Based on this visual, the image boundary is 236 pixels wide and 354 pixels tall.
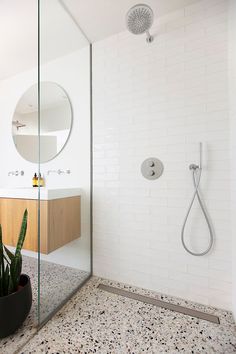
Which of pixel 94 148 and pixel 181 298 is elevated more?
pixel 94 148

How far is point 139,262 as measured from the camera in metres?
1.57

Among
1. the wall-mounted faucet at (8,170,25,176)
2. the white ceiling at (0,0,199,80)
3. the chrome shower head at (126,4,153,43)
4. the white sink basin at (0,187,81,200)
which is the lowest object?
the white sink basin at (0,187,81,200)

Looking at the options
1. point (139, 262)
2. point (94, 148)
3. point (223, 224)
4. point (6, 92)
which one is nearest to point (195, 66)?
point (94, 148)

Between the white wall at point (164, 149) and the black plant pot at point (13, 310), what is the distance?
2.38ft

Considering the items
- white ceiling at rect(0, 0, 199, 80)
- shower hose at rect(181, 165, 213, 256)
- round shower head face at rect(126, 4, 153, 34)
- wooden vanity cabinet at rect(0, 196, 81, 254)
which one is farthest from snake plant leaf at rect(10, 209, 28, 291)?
round shower head face at rect(126, 4, 153, 34)

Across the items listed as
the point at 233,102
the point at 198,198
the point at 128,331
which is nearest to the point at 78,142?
the point at 198,198

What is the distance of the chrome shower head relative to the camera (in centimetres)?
121

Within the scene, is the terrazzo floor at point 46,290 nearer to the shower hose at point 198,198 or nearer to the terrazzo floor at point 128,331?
the terrazzo floor at point 128,331

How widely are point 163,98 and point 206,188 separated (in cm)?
80

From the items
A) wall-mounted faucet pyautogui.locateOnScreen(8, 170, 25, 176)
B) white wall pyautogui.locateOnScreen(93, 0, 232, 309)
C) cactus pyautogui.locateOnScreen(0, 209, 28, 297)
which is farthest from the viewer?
wall-mounted faucet pyautogui.locateOnScreen(8, 170, 25, 176)

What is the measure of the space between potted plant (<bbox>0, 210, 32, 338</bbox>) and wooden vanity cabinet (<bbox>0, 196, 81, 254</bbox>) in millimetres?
206

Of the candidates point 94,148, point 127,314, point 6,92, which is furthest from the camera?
point 6,92

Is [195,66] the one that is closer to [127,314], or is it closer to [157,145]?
[157,145]

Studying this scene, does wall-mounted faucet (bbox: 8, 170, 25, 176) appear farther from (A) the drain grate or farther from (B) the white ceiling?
(A) the drain grate
